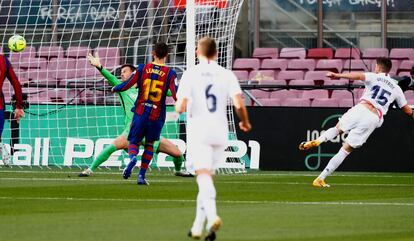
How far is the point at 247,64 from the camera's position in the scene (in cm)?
3284

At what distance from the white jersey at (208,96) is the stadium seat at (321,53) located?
794 inches

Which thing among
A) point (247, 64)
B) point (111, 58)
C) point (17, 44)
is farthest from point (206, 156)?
point (247, 64)

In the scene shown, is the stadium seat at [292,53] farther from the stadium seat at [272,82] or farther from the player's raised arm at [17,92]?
the player's raised arm at [17,92]

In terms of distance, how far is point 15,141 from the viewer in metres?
26.7

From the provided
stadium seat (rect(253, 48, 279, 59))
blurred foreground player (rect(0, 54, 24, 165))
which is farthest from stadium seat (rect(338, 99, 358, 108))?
blurred foreground player (rect(0, 54, 24, 165))

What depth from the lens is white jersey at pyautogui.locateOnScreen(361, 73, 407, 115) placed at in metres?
20.4

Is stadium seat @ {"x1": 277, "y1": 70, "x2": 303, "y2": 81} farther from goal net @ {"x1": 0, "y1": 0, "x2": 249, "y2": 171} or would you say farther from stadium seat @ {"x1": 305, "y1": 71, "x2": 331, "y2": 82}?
goal net @ {"x1": 0, "y1": 0, "x2": 249, "y2": 171}

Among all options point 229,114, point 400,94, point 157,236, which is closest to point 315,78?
point 229,114

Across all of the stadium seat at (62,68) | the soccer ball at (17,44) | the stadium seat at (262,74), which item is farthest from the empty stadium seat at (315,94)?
the soccer ball at (17,44)

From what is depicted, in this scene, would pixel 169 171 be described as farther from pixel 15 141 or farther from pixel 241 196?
pixel 241 196

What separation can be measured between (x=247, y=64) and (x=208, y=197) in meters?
20.5

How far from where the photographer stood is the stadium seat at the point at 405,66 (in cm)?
3176

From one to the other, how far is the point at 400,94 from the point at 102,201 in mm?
5876

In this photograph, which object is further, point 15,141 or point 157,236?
point 15,141
